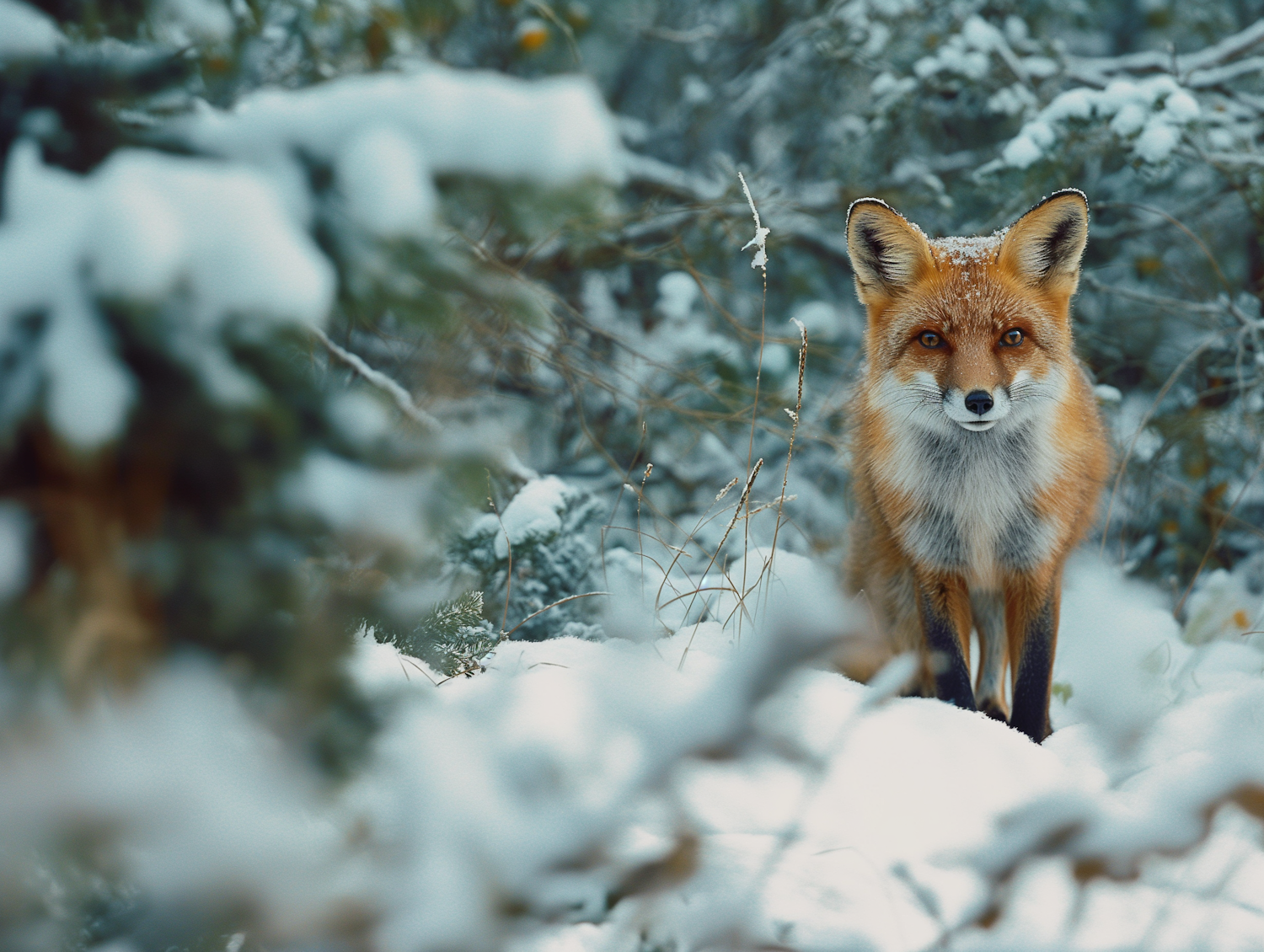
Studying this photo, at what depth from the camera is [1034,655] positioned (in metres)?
2.88

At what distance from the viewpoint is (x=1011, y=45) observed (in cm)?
507

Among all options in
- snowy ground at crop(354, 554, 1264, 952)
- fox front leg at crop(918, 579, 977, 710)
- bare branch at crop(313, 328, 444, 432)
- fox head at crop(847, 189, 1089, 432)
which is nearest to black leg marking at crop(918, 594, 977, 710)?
fox front leg at crop(918, 579, 977, 710)

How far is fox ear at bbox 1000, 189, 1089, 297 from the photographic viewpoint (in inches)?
109

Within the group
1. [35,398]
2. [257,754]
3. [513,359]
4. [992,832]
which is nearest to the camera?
[35,398]

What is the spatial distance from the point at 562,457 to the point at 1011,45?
3427 millimetres

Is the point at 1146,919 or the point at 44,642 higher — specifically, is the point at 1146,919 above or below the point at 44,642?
below

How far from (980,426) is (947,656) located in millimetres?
754

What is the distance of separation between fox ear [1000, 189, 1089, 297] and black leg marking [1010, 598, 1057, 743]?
40.9 inches

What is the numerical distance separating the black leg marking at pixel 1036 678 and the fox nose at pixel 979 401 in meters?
0.71

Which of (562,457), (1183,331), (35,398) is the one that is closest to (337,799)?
(35,398)

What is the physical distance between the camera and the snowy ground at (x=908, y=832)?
1.31 m

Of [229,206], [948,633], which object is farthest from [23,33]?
[948,633]

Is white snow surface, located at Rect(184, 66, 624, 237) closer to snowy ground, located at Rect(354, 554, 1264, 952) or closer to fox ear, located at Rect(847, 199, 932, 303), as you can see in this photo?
snowy ground, located at Rect(354, 554, 1264, 952)

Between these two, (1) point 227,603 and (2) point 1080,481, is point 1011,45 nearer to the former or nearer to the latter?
(2) point 1080,481
